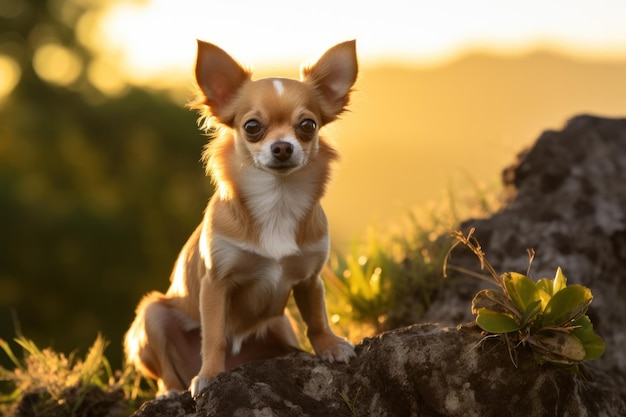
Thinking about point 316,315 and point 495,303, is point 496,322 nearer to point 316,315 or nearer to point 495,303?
point 495,303

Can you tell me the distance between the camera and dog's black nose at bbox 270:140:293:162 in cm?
422

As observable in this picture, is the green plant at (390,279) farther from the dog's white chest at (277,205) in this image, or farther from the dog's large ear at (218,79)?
the dog's large ear at (218,79)

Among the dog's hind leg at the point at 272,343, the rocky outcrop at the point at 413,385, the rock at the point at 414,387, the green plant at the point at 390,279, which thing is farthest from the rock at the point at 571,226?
the rock at the point at 414,387

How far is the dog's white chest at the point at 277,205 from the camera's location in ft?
14.7

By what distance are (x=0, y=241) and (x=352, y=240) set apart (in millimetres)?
13563

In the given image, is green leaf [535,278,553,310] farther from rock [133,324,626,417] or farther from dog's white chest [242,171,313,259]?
dog's white chest [242,171,313,259]

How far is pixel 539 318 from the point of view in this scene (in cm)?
394

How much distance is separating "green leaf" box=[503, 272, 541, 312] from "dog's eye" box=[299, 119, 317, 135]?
54.2 inches

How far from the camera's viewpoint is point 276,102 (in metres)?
4.41

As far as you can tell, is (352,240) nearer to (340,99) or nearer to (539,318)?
(340,99)

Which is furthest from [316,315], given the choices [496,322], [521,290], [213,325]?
[521,290]

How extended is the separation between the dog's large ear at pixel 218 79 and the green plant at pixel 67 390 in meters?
2.33

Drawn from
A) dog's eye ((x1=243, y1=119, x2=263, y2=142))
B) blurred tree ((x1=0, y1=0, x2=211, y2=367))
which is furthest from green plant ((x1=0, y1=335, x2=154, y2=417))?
blurred tree ((x1=0, y1=0, x2=211, y2=367))

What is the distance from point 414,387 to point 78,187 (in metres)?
19.2
